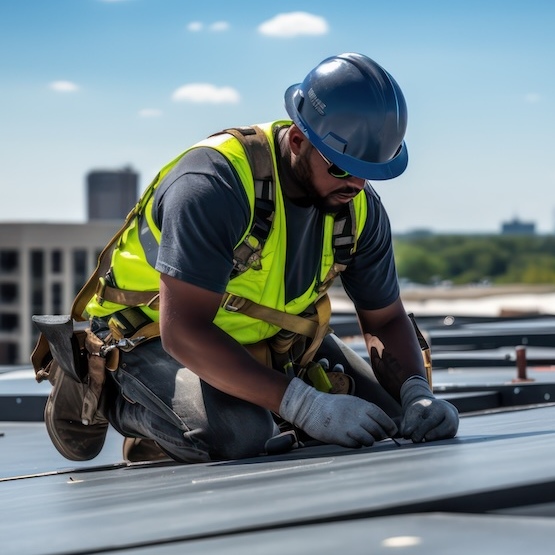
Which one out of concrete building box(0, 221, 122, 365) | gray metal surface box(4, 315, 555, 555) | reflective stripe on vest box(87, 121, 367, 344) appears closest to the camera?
gray metal surface box(4, 315, 555, 555)

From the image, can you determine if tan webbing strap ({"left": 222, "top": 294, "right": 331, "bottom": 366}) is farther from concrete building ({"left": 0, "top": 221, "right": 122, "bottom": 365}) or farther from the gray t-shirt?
concrete building ({"left": 0, "top": 221, "right": 122, "bottom": 365})

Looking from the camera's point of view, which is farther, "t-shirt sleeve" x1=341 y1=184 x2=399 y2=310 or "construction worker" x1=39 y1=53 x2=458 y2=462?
"t-shirt sleeve" x1=341 y1=184 x2=399 y2=310

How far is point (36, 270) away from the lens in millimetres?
86750

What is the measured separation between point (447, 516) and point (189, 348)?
1.50 meters

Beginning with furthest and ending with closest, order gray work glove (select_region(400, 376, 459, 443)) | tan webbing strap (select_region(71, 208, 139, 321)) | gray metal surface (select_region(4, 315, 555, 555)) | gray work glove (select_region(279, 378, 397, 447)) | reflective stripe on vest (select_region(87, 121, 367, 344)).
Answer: tan webbing strap (select_region(71, 208, 139, 321))
reflective stripe on vest (select_region(87, 121, 367, 344))
gray work glove (select_region(400, 376, 459, 443))
gray work glove (select_region(279, 378, 397, 447))
gray metal surface (select_region(4, 315, 555, 555))

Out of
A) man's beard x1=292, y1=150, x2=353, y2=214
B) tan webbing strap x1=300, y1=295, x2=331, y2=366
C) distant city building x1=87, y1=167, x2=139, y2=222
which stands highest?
distant city building x1=87, y1=167, x2=139, y2=222

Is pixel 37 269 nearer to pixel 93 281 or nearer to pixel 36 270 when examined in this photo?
pixel 36 270

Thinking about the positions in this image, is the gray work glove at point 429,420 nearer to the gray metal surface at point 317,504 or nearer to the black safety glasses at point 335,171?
the gray metal surface at point 317,504

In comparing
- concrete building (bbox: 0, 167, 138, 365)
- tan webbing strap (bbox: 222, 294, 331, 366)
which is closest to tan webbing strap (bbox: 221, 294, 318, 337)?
tan webbing strap (bbox: 222, 294, 331, 366)

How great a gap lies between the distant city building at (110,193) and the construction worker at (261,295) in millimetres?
99867

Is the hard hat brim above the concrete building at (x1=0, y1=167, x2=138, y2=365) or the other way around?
above

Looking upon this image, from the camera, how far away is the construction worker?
11.0 feet

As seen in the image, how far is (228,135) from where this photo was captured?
360cm

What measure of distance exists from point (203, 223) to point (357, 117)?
24.3 inches
